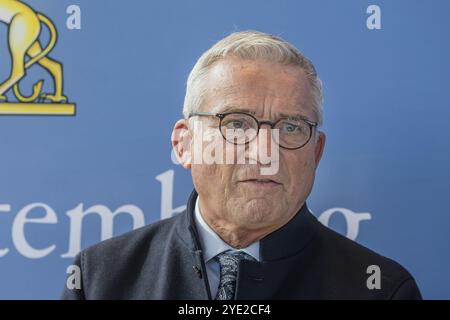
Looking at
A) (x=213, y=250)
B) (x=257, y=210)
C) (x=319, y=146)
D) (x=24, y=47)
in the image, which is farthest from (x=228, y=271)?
(x=24, y=47)

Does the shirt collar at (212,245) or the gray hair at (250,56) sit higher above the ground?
the gray hair at (250,56)

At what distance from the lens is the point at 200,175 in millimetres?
1338

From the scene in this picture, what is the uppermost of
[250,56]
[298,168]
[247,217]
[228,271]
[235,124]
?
[250,56]

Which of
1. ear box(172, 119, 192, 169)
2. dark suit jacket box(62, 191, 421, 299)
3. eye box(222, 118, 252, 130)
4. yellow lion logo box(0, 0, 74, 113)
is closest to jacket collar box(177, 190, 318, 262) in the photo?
dark suit jacket box(62, 191, 421, 299)

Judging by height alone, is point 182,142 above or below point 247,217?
above

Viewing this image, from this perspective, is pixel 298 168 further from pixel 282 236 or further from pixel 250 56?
pixel 250 56

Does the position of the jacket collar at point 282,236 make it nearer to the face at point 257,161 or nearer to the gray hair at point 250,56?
the face at point 257,161

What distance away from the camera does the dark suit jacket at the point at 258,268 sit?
1.35 meters

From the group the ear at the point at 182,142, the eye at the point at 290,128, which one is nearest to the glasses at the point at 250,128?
the eye at the point at 290,128

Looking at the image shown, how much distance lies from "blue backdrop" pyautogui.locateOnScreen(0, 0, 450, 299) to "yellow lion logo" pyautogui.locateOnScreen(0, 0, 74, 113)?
0.07ft

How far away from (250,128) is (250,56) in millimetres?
171

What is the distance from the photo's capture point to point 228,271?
53.1 inches

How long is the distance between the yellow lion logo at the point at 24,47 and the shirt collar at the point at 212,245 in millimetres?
499
